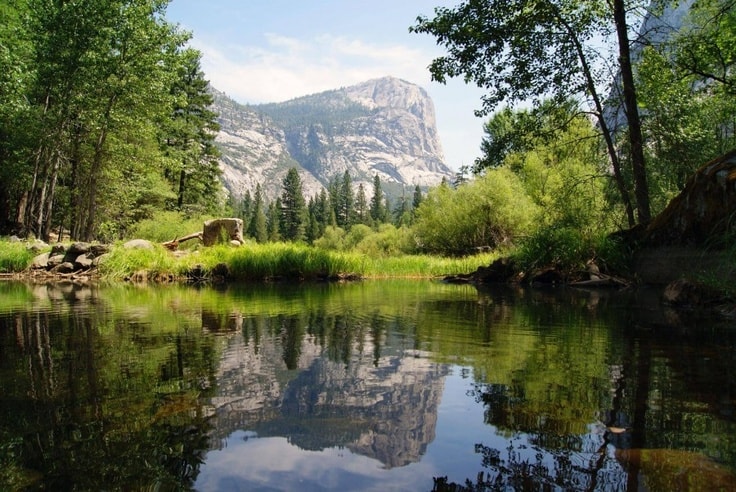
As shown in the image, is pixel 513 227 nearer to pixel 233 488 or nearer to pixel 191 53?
pixel 191 53

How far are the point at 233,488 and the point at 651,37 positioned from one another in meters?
16.7

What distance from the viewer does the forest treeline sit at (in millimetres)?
14227

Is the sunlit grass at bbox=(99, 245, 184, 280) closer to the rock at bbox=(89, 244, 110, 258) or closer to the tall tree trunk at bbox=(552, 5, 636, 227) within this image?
the rock at bbox=(89, 244, 110, 258)

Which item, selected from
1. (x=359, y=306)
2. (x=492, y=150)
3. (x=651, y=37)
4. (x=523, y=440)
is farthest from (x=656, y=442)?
(x=651, y=37)

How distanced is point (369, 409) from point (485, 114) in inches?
569

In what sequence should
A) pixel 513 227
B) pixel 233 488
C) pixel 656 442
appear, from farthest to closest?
pixel 513 227, pixel 656 442, pixel 233 488

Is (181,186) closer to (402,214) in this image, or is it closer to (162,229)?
(162,229)

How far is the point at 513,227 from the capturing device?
2991 centimetres

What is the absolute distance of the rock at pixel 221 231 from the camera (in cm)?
2416

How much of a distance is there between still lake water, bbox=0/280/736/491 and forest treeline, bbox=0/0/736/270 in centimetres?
1048

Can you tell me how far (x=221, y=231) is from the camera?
23.7 metres

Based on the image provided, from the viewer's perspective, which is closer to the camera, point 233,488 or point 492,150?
point 233,488

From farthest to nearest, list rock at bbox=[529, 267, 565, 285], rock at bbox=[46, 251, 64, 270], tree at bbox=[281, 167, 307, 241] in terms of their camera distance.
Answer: tree at bbox=[281, 167, 307, 241]
rock at bbox=[46, 251, 64, 270]
rock at bbox=[529, 267, 565, 285]

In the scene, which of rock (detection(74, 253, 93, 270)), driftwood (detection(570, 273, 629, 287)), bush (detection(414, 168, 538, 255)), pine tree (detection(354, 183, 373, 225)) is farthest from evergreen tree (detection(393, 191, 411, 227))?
driftwood (detection(570, 273, 629, 287))
